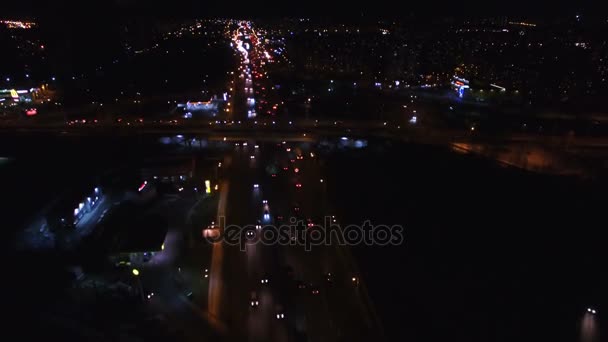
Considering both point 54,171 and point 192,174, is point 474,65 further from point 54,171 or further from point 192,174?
point 54,171

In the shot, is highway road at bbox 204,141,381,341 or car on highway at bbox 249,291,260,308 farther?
car on highway at bbox 249,291,260,308

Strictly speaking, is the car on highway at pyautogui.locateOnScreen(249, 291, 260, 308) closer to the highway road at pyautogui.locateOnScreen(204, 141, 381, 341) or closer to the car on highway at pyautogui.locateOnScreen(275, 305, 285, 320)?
the highway road at pyautogui.locateOnScreen(204, 141, 381, 341)

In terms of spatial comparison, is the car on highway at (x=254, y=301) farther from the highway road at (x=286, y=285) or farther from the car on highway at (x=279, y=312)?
the car on highway at (x=279, y=312)

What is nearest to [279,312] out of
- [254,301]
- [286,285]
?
[254,301]

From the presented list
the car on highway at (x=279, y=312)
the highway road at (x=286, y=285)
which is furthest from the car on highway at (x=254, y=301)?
the car on highway at (x=279, y=312)

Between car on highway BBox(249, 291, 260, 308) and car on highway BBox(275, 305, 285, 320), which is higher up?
car on highway BBox(249, 291, 260, 308)

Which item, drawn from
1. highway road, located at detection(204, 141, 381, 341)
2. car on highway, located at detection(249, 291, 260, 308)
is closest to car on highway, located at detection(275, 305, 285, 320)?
highway road, located at detection(204, 141, 381, 341)

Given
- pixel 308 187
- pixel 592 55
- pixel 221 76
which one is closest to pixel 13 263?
pixel 308 187

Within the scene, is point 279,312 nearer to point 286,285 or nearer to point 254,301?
point 254,301

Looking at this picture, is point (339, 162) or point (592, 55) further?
Answer: point (592, 55)

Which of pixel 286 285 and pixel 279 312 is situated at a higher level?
pixel 286 285

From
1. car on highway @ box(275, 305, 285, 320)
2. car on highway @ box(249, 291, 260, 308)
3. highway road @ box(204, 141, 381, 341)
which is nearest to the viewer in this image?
highway road @ box(204, 141, 381, 341)
